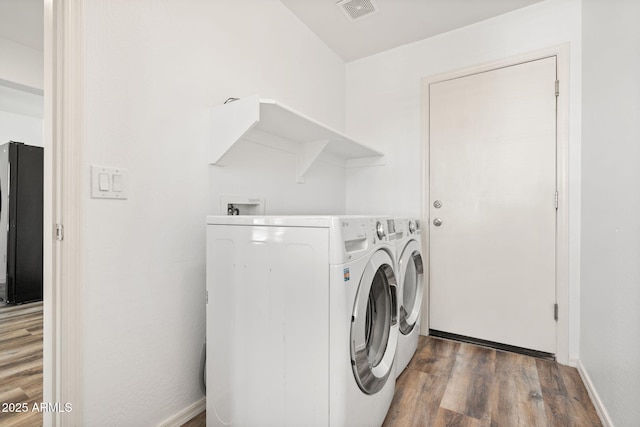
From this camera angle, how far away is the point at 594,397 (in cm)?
145

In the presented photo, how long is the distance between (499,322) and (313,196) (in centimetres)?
162

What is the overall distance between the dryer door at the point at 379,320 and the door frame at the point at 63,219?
3.26 feet

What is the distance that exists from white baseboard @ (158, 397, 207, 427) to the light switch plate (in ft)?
3.20

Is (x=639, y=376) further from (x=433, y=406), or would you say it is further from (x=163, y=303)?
(x=163, y=303)

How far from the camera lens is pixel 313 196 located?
2332 millimetres

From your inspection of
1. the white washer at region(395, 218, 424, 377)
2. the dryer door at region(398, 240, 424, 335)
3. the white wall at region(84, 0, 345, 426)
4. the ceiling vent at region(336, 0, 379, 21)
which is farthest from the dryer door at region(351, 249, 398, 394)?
the ceiling vent at region(336, 0, 379, 21)

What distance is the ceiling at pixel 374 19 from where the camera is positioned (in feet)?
6.52

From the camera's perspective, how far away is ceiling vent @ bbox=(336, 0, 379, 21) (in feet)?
6.48

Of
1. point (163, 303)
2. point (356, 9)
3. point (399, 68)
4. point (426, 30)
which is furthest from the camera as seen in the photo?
point (399, 68)

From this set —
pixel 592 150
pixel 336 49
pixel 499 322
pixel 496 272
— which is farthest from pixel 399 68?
pixel 499 322

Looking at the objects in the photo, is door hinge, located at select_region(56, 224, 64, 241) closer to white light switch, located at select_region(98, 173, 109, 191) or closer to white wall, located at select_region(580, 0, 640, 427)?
white light switch, located at select_region(98, 173, 109, 191)

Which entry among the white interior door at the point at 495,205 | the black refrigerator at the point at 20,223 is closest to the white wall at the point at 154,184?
the white interior door at the point at 495,205

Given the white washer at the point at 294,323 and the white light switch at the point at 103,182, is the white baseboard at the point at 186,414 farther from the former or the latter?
the white light switch at the point at 103,182

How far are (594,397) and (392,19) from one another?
2.55 meters
